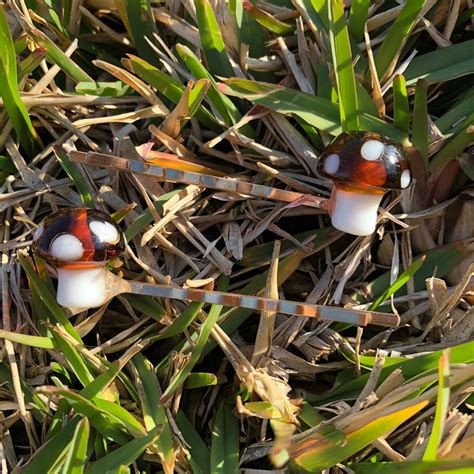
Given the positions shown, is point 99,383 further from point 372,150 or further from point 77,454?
point 372,150

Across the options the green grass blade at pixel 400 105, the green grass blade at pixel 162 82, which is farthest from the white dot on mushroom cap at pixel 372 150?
the green grass blade at pixel 162 82

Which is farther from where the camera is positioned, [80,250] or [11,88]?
[11,88]

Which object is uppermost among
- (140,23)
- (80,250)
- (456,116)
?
(140,23)

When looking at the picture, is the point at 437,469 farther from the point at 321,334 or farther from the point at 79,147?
the point at 79,147

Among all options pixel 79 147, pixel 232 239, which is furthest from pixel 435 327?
pixel 79 147

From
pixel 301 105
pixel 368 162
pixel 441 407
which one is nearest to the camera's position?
pixel 441 407

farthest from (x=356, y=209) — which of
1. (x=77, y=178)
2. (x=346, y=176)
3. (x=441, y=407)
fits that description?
(x=77, y=178)

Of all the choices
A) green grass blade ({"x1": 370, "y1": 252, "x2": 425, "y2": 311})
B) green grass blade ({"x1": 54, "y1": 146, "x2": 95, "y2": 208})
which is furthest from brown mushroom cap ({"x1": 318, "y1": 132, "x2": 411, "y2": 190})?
green grass blade ({"x1": 54, "y1": 146, "x2": 95, "y2": 208})

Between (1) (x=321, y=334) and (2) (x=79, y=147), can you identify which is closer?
(1) (x=321, y=334)
